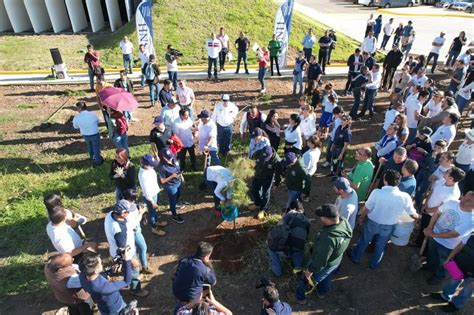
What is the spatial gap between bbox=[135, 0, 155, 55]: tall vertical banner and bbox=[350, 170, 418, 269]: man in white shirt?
38.8 ft

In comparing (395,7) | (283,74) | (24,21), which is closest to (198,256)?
(283,74)

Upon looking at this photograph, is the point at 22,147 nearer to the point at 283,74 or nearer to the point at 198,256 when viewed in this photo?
the point at 198,256

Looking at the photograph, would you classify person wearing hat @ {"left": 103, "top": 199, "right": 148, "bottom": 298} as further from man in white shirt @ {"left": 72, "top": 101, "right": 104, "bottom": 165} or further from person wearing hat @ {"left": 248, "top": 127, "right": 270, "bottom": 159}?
man in white shirt @ {"left": 72, "top": 101, "right": 104, "bottom": 165}

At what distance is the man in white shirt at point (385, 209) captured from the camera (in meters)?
5.73

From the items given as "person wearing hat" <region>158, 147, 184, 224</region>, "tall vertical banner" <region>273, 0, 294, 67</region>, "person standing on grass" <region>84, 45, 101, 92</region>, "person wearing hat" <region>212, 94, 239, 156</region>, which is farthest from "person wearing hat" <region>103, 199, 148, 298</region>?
"tall vertical banner" <region>273, 0, 294, 67</region>

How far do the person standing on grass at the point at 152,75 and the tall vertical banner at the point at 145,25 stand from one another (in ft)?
7.33

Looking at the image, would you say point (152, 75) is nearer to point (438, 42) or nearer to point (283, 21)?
point (283, 21)

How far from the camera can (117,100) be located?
29.0 ft

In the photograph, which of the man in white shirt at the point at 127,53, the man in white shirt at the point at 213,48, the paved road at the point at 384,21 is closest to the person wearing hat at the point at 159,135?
the man in white shirt at the point at 213,48

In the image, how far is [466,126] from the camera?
1217 cm

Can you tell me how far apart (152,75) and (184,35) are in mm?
7685

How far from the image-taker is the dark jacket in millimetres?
5098

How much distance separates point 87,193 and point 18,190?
1.86 m

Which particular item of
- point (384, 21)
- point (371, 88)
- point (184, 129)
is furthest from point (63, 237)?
point (384, 21)
